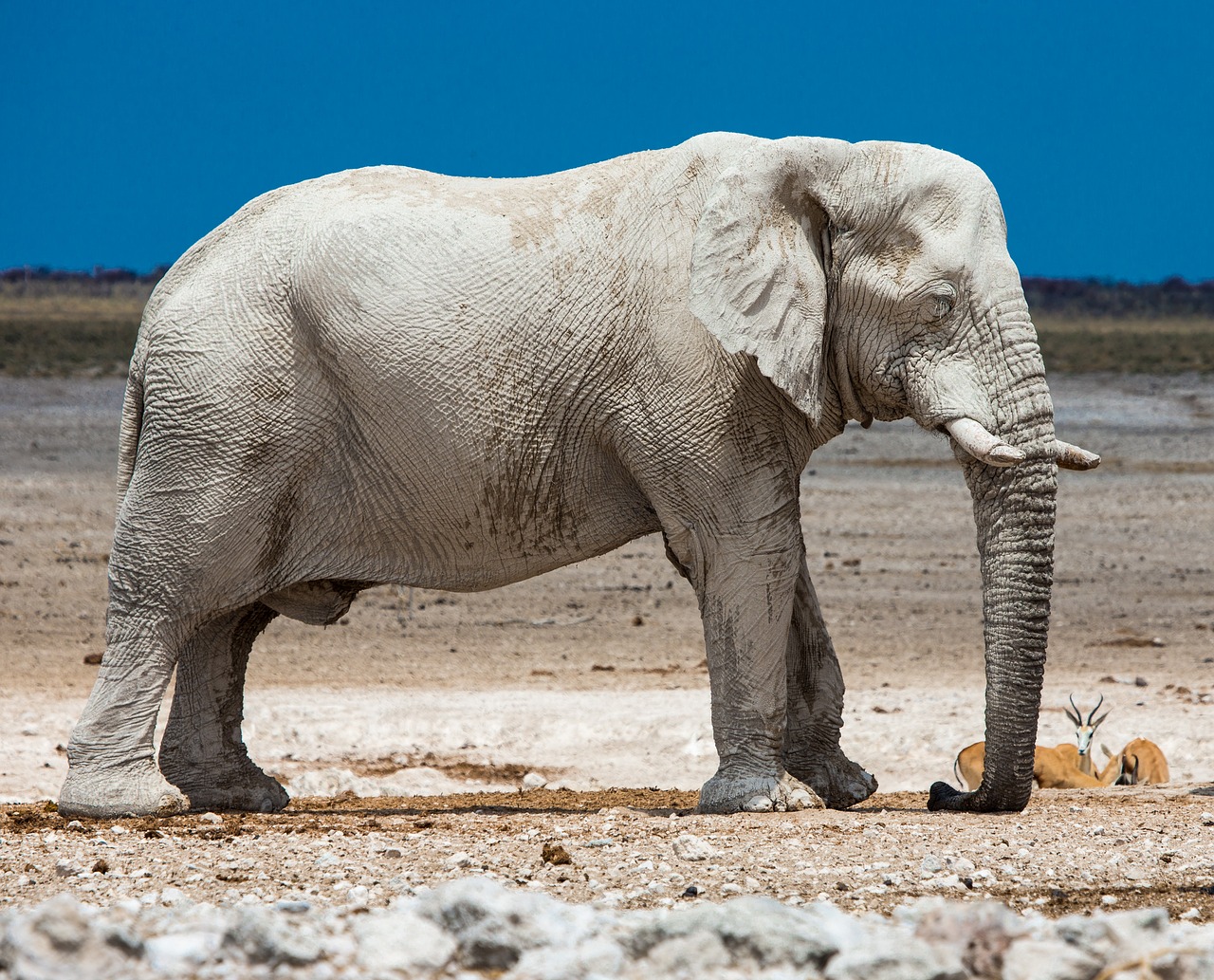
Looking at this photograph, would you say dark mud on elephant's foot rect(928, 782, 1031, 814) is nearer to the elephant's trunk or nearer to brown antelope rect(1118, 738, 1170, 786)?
the elephant's trunk

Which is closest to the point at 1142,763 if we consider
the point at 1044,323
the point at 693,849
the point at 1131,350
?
the point at 693,849

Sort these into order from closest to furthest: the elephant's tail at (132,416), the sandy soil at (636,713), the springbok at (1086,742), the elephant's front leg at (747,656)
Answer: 1. the sandy soil at (636,713)
2. the elephant's front leg at (747,656)
3. the elephant's tail at (132,416)
4. the springbok at (1086,742)

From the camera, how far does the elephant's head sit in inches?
295

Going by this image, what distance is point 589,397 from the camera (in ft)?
25.5

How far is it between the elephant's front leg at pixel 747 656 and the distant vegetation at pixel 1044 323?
26653mm

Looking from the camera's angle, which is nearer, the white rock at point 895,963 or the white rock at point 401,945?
the white rock at point 895,963

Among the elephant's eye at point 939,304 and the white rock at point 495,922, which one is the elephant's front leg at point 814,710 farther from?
the white rock at point 495,922

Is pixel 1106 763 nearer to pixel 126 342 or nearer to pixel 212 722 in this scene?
pixel 212 722

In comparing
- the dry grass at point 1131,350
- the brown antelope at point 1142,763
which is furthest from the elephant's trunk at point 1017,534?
the dry grass at point 1131,350

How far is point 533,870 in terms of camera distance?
662cm

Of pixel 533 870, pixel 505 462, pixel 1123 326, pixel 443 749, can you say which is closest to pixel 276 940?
pixel 533 870

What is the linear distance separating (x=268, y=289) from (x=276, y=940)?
385 cm

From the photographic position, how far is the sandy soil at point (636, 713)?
6.68 m

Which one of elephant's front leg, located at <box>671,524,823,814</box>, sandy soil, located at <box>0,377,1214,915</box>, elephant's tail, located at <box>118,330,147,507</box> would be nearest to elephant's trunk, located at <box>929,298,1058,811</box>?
sandy soil, located at <box>0,377,1214,915</box>
